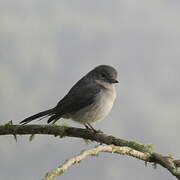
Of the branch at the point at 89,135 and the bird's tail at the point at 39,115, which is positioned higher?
the branch at the point at 89,135

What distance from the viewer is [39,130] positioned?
438 cm

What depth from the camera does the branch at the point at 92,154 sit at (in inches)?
107

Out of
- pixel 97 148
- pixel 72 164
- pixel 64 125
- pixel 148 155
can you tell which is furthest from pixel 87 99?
pixel 72 164

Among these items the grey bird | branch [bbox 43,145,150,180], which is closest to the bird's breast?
the grey bird

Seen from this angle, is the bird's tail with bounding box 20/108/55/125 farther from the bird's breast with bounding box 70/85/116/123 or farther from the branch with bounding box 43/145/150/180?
the branch with bounding box 43/145/150/180

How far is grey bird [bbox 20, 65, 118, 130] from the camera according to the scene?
702cm

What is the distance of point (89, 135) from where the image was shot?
4.54m

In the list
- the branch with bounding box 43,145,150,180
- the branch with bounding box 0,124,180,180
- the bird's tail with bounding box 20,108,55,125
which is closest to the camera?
the branch with bounding box 43,145,150,180

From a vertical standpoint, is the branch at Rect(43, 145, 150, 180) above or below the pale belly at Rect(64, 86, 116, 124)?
above

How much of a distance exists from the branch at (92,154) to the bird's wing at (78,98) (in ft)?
10.1

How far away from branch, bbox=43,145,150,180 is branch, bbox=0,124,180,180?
0.37 feet

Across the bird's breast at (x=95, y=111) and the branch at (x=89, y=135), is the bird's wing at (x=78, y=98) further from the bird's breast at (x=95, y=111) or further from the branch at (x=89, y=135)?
the branch at (x=89, y=135)

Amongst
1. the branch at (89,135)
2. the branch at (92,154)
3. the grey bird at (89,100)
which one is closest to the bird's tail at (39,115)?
the grey bird at (89,100)

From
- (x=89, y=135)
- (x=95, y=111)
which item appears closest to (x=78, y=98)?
(x=95, y=111)
